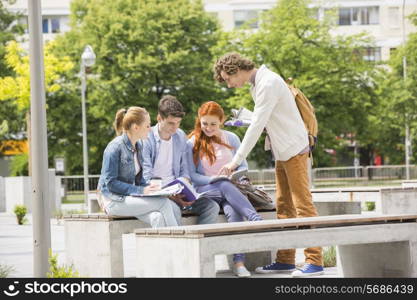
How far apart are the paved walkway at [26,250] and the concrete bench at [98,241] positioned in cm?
84

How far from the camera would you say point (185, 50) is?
50.3 metres

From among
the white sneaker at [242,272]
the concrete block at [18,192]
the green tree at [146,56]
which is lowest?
the concrete block at [18,192]

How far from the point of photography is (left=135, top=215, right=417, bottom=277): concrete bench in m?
6.78

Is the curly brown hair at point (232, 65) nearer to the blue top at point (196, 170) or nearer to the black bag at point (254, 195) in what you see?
the blue top at point (196, 170)

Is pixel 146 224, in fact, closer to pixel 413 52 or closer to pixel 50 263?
pixel 50 263

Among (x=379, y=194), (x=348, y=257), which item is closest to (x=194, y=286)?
(x=348, y=257)

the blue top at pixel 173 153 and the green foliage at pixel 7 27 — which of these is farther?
the green foliage at pixel 7 27

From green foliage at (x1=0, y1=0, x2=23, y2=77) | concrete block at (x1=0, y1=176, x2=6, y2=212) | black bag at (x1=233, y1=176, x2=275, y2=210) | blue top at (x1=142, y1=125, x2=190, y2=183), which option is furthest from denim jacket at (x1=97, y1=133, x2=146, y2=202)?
green foliage at (x1=0, y1=0, x2=23, y2=77)

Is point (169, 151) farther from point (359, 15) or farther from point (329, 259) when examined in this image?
point (359, 15)

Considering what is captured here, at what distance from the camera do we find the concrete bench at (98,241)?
878 centimetres

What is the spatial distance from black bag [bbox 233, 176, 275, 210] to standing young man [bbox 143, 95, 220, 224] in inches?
16.8

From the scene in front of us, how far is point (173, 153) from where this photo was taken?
9.51 m

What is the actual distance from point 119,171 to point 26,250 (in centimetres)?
612

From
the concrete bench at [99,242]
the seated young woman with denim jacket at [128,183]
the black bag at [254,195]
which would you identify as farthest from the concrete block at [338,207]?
the seated young woman with denim jacket at [128,183]
